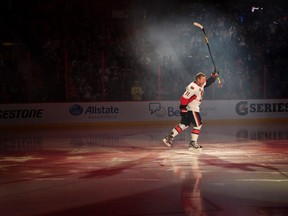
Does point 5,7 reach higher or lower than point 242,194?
higher

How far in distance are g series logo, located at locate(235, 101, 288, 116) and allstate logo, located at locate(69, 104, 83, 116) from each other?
7.26 m

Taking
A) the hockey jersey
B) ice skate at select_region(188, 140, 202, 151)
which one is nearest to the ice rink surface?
ice skate at select_region(188, 140, 202, 151)

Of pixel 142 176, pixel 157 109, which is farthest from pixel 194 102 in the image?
pixel 157 109

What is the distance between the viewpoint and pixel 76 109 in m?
20.6

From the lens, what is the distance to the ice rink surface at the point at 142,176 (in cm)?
677

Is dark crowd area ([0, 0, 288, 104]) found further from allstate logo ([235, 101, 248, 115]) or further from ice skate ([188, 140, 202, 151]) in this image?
ice skate ([188, 140, 202, 151])

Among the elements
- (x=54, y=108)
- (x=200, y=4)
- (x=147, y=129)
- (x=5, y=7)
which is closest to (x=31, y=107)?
(x=54, y=108)

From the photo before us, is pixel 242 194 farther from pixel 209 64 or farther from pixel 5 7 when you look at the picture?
pixel 5 7

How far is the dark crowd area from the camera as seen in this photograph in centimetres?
2070

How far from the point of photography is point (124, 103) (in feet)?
69.1

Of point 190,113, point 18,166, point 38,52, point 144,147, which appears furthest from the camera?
point 38,52

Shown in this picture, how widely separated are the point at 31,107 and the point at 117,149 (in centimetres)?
815

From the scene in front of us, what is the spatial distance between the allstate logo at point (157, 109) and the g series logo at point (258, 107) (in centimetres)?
358

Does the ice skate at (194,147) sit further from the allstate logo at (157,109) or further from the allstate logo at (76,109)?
the allstate logo at (76,109)
